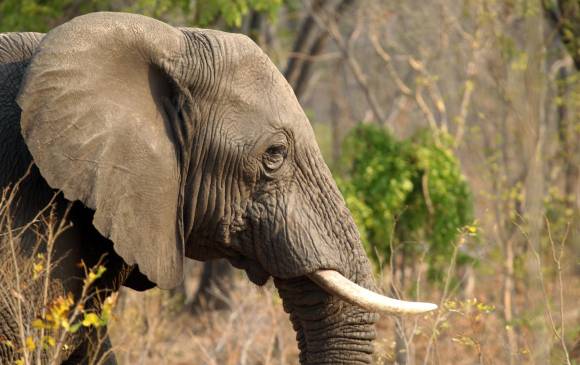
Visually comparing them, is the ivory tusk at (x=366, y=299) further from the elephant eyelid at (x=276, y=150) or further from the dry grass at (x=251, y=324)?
the dry grass at (x=251, y=324)

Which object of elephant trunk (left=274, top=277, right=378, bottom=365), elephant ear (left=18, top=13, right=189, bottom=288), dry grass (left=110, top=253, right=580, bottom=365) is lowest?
dry grass (left=110, top=253, right=580, bottom=365)

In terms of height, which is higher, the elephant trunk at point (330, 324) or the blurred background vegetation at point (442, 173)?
the elephant trunk at point (330, 324)

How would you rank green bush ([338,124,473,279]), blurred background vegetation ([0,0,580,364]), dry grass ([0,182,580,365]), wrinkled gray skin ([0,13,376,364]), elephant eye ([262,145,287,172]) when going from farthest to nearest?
green bush ([338,124,473,279])
blurred background vegetation ([0,0,580,364])
elephant eye ([262,145,287,172])
wrinkled gray skin ([0,13,376,364])
dry grass ([0,182,580,365])

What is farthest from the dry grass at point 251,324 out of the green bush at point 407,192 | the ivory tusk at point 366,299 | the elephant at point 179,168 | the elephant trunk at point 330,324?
the ivory tusk at point 366,299

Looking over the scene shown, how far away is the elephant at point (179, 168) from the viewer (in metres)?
4.45

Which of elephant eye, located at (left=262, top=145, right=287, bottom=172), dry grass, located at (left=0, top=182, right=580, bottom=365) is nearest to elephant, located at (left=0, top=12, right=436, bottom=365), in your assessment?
elephant eye, located at (left=262, top=145, right=287, bottom=172)

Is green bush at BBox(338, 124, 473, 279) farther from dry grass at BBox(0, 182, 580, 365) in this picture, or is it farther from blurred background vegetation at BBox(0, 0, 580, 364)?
dry grass at BBox(0, 182, 580, 365)

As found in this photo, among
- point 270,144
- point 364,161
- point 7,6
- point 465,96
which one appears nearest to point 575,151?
point 465,96

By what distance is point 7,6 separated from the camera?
976cm

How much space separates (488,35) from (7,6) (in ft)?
14.8

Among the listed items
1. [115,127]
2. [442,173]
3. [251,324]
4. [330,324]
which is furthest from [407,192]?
[115,127]

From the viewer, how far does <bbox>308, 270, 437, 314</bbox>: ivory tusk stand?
15.1ft

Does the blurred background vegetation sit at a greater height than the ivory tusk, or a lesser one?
lesser

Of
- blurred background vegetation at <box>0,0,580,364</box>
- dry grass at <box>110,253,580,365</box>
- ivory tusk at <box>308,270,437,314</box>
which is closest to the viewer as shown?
ivory tusk at <box>308,270,437,314</box>
